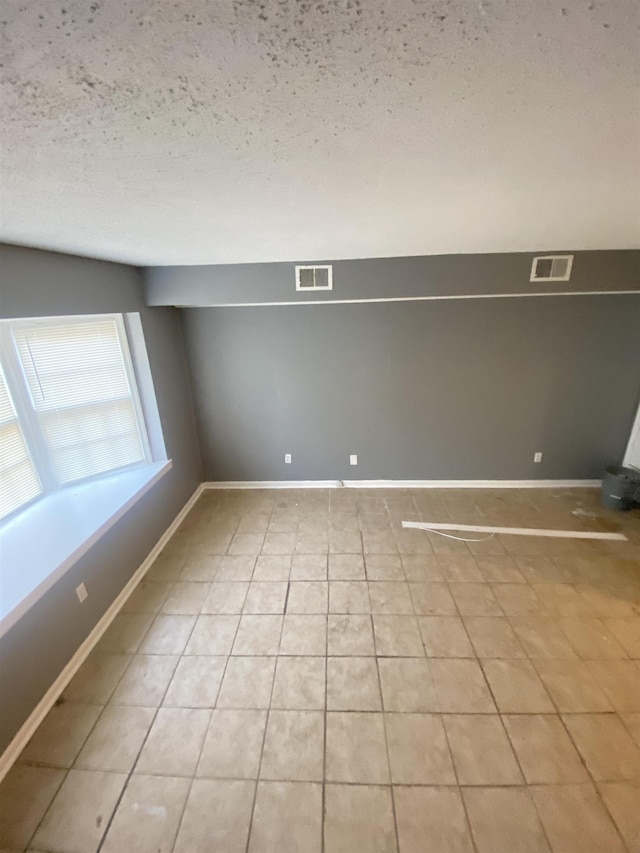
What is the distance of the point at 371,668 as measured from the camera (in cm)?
208

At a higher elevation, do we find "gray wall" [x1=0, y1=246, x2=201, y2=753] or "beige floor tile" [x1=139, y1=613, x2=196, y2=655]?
"gray wall" [x1=0, y1=246, x2=201, y2=753]

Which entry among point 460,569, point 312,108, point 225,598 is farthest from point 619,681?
point 312,108

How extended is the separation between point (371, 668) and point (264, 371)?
9.11ft

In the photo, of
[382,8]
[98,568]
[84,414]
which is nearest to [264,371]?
[84,414]

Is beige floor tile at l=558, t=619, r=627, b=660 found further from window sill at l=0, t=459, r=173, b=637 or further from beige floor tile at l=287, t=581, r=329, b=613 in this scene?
window sill at l=0, t=459, r=173, b=637

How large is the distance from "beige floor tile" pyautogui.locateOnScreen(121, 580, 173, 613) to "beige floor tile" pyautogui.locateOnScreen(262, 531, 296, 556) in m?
0.83

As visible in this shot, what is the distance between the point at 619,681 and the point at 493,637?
0.65m

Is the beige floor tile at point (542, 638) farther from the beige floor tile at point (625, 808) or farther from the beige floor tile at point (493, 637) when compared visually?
the beige floor tile at point (625, 808)

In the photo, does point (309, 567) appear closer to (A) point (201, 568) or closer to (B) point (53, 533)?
(A) point (201, 568)

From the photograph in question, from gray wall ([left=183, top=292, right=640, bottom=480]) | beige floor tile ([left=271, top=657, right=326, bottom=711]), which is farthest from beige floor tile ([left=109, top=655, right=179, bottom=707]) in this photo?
gray wall ([left=183, top=292, right=640, bottom=480])

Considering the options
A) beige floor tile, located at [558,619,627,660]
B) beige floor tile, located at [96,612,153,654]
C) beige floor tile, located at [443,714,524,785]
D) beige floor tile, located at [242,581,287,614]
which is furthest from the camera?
beige floor tile, located at [242,581,287,614]

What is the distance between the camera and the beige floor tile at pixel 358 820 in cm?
140

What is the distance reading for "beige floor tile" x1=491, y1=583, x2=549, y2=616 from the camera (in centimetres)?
243

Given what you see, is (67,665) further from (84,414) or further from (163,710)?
(84,414)
